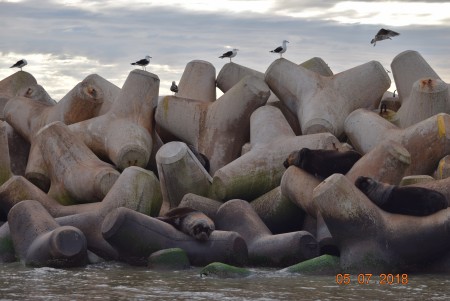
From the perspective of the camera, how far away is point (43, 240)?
35.0 ft

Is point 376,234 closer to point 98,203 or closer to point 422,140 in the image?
point 422,140

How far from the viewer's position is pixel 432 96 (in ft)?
45.8

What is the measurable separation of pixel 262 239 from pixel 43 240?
2.21m

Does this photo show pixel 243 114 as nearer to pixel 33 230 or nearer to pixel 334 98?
pixel 334 98

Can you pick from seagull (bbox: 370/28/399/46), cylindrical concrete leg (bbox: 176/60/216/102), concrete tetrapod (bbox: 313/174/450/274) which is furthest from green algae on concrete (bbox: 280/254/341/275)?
seagull (bbox: 370/28/399/46)

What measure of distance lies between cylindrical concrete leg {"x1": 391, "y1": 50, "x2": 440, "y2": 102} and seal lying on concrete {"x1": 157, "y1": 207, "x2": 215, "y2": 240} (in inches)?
209

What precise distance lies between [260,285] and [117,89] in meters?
7.83

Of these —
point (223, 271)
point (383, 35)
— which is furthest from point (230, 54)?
point (223, 271)

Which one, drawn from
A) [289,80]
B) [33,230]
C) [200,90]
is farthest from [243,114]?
[33,230]

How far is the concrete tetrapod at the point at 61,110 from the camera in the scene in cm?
1586

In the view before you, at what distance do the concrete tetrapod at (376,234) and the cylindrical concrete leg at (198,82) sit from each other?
6.65 metres

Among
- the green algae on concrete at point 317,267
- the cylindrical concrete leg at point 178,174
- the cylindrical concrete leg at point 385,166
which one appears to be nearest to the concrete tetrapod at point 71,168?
the cylindrical concrete leg at point 178,174

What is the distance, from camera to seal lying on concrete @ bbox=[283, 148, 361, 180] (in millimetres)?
11547

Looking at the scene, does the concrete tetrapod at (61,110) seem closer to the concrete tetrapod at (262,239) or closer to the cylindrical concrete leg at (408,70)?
the cylindrical concrete leg at (408,70)
